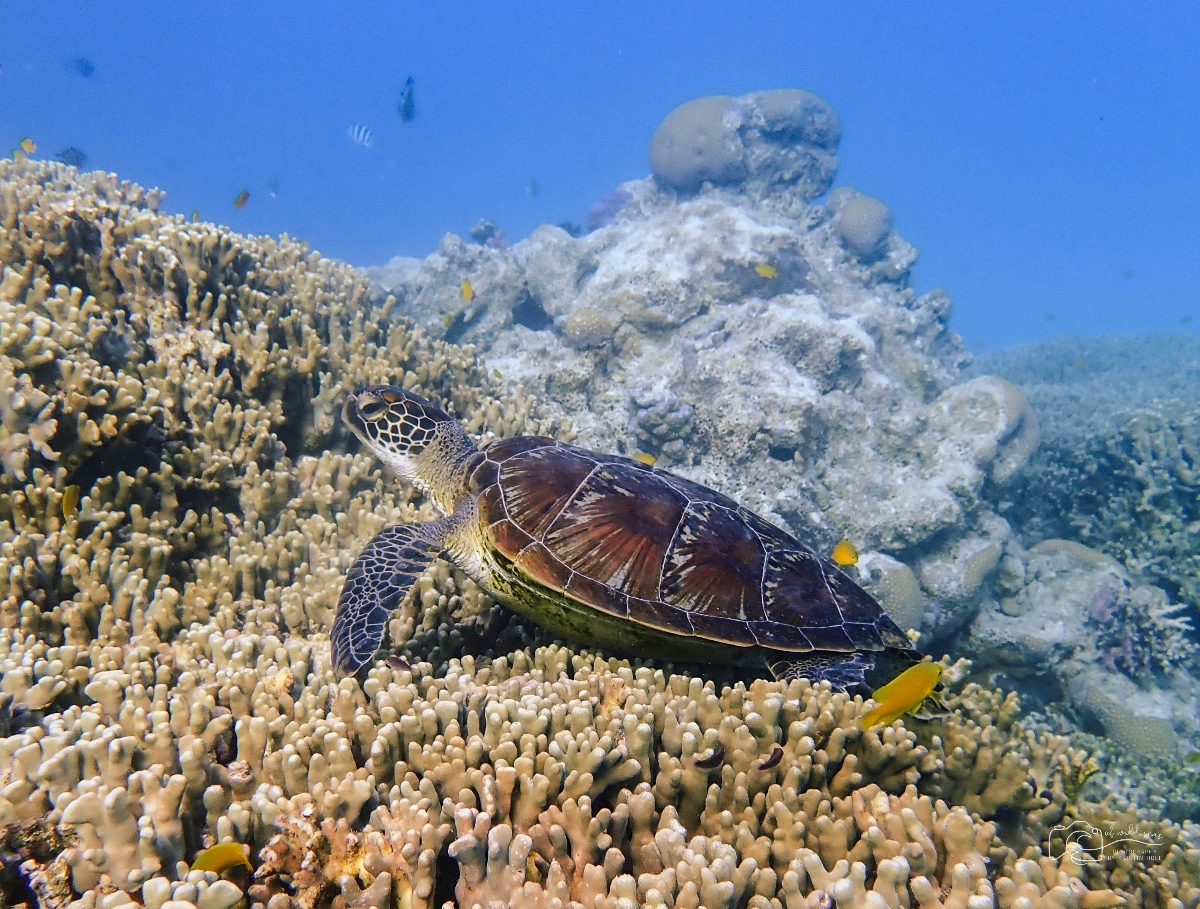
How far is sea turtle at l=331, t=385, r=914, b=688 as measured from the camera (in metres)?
3.16

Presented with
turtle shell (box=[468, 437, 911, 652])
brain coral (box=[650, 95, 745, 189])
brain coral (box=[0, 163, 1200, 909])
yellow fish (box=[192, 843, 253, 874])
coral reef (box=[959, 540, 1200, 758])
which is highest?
brain coral (box=[650, 95, 745, 189])

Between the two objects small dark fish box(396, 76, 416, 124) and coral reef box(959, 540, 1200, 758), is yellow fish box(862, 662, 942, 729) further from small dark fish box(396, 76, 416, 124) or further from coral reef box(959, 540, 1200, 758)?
small dark fish box(396, 76, 416, 124)

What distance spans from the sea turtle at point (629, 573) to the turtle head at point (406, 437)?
0.54 meters

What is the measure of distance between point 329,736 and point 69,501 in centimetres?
244

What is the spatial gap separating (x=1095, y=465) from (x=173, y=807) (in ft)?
40.2

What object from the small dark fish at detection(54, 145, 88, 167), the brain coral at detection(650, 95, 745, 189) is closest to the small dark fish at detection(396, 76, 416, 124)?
the brain coral at detection(650, 95, 745, 189)

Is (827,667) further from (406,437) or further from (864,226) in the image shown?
(864,226)

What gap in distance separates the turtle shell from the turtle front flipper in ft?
1.44

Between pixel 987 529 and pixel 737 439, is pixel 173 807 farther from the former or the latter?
pixel 987 529

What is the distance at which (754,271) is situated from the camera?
11039 mm

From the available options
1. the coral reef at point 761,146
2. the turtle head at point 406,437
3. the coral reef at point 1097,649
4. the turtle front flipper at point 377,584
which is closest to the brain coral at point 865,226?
the coral reef at point 761,146

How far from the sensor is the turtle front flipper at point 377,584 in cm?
288

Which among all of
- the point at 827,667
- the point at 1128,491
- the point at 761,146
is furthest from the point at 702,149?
the point at 827,667

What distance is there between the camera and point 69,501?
10.6ft
